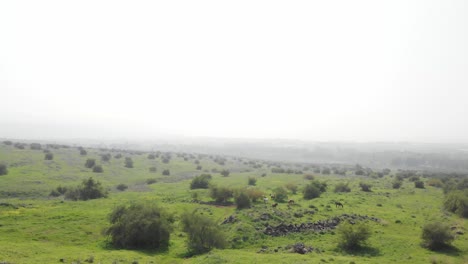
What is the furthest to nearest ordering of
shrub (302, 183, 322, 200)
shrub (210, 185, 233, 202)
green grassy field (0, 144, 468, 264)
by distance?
shrub (302, 183, 322, 200)
shrub (210, 185, 233, 202)
green grassy field (0, 144, 468, 264)

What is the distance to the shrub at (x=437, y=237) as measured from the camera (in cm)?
3628

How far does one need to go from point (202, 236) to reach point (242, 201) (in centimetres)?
1888

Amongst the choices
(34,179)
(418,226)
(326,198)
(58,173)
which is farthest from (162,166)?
(418,226)

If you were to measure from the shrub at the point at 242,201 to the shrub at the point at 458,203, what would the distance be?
40.5m

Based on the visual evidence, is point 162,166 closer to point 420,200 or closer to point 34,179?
point 34,179

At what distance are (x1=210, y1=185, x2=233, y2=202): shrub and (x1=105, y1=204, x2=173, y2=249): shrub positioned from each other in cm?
2282

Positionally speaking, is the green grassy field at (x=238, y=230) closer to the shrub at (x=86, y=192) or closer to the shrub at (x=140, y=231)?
the shrub at (x=140, y=231)

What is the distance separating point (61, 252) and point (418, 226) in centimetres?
5272

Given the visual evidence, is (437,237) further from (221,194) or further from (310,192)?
(221,194)

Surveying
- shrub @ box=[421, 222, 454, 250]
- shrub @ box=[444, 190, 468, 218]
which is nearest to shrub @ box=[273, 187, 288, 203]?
shrub @ box=[421, 222, 454, 250]

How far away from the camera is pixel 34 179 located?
82188mm

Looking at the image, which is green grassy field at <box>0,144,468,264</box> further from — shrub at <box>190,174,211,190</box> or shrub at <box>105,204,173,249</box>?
shrub at <box>190,174,211,190</box>

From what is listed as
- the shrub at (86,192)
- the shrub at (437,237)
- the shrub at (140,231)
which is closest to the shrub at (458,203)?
the shrub at (437,237)

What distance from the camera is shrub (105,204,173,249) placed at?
1451 inches
